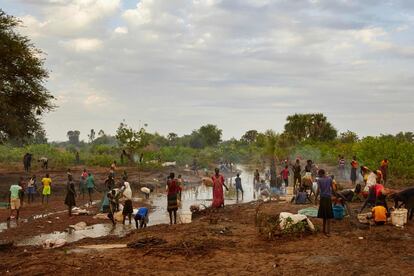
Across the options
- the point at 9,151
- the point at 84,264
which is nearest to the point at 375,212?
the point at 84,264

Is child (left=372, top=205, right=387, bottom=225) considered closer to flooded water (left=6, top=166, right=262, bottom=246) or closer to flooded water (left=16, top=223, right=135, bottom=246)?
flooded water (left=6, top=166, right=262, bottom=246)

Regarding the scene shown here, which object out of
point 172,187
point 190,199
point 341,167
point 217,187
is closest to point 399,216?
point 217,187

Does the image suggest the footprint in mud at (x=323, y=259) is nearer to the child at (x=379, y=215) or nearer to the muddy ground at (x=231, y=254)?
the muddy ground at (x=231, y=254)

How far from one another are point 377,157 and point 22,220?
20749 mm

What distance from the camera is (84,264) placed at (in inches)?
388

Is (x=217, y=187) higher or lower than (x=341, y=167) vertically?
lower

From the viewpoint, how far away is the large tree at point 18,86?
76.0 ft

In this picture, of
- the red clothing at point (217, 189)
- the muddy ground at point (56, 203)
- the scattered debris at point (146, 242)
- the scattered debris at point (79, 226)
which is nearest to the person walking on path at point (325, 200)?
the scattered debris at point (146, 242)

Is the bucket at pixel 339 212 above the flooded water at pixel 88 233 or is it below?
above

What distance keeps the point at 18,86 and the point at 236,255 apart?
18.2 metres

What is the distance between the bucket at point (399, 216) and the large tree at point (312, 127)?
181 ft

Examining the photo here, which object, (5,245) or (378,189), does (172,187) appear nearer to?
(5,245)

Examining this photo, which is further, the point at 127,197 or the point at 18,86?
the point at 18,86

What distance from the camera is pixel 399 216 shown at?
1300cm
